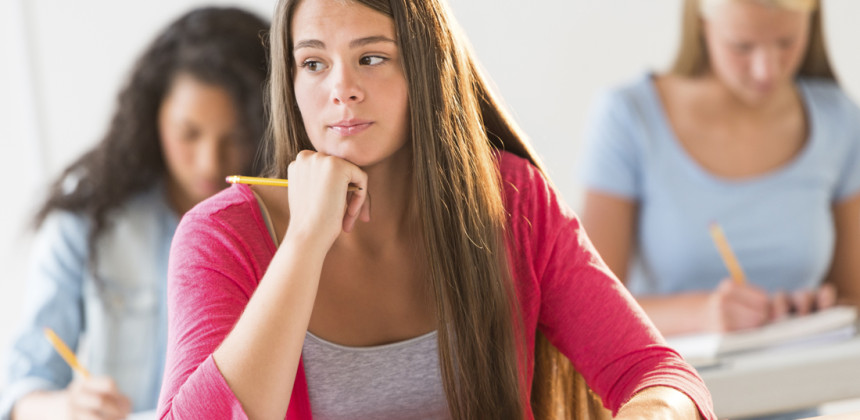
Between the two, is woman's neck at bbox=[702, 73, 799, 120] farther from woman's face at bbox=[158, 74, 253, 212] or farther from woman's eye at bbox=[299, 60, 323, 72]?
woman's eye at bbox=[299, 60, 323, 72]

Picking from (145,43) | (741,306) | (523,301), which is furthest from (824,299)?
(145,43)

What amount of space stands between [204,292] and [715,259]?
1495 millimetres

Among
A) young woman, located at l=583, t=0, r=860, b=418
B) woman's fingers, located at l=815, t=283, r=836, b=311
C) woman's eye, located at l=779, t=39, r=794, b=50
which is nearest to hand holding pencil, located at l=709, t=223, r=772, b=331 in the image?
woman's fingers, located at l=815, t=283, r=836, b=311

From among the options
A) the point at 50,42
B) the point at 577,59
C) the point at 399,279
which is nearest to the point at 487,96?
the point at 399,279

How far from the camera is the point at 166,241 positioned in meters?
2.01

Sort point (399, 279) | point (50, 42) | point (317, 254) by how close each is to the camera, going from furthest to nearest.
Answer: point (50, 42), point (399, 279), point (317, 254)

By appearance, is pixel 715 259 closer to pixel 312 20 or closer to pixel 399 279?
pixel 399 279

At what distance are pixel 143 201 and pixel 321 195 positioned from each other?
1.10m

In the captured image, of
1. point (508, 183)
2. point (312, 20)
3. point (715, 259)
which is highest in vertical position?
point (312, 20)

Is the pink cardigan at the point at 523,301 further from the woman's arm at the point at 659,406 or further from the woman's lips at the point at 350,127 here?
the woman's lips at the point at 350,127

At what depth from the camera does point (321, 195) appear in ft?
3.52

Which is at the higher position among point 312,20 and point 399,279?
→ point 312,20

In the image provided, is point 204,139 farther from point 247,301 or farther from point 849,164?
point 849,164

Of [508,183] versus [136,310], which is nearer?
[508,183]
